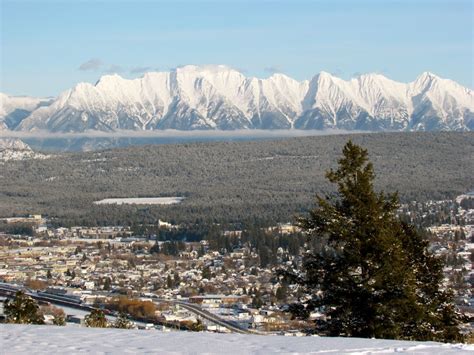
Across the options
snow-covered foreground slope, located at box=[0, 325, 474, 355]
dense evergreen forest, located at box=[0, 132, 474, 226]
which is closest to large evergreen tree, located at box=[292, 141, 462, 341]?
snow-covered foreground slope, located at box=[0, 325, 474, 355]

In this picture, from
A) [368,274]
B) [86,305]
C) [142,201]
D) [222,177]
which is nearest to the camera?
[368,274]

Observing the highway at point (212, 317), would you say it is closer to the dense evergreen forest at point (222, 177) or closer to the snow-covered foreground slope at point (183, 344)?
the snow-covered foreground slope at point (183, 344)

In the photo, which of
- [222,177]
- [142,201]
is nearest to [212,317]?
[142,201]

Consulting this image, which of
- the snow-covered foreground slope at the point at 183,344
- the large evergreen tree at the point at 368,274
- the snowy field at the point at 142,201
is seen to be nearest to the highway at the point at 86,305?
the large evergreen tree at the point at 368,274

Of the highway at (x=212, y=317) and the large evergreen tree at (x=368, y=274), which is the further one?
the highway at (x=212, y=317)

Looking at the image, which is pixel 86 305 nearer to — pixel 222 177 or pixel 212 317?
pixel 212 317

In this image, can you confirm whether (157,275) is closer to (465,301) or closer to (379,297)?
(465,301)

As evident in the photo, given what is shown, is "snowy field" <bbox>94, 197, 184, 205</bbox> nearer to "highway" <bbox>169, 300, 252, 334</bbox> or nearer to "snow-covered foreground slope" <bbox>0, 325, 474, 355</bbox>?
"highway" <bbox>169, 300, 252, 334</bbox>
